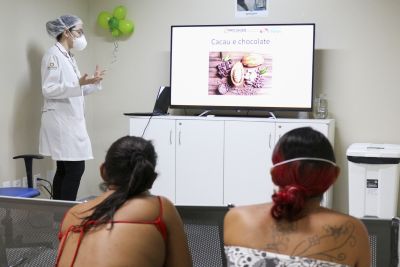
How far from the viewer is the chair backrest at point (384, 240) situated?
151 cm

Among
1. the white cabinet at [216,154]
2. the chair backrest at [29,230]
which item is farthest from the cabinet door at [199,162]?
the chair backrest at [29,230]

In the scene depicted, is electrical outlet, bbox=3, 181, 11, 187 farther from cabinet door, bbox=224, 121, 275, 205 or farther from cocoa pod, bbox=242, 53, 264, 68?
cocoa pod, bbox=242, 53, 264, 68

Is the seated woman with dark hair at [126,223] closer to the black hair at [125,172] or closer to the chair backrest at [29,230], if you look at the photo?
the black hair at [125,172]

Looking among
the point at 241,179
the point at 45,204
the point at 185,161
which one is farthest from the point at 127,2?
the point at 45,204

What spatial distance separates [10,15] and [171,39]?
1363 millimetres

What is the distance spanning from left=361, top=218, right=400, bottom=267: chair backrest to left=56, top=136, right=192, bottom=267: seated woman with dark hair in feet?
1.93

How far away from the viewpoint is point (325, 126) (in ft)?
13.1

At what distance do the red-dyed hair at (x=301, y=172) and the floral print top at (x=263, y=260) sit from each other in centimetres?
10

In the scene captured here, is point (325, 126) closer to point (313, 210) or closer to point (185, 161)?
point (185, 161)

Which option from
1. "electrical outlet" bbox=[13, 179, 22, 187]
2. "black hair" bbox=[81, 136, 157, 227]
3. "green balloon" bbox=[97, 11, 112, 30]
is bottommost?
"electrical outlet" bbox=[13, 179, 22, 187]

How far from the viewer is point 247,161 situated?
4137 mm

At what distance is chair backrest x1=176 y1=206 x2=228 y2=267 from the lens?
5.38 feet

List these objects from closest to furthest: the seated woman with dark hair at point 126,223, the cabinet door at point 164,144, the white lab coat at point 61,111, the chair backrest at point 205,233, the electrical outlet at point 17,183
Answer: the seated woman with dark hair at point 126,223 → the chair backrest at point 205,233 → the white lab coat at point 61,111 → the electrical outlet at point 17,183 → the cabinet door at point 164,144

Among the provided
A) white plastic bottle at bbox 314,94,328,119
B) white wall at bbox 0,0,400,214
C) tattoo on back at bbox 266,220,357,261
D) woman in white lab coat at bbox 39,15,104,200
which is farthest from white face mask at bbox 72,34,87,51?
tattoo on back at bbox 266,220,357,261
